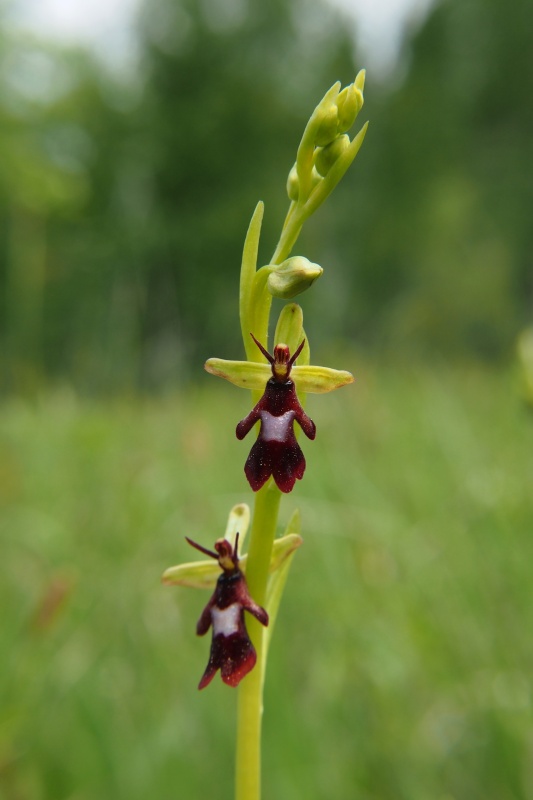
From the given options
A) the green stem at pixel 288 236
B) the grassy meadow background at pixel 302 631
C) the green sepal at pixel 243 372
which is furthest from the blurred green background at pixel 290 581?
the green stem at pixel 288 236

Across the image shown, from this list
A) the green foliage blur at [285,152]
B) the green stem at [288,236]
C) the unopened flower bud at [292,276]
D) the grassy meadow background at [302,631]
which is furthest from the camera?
the green foliage blur at [285,152]

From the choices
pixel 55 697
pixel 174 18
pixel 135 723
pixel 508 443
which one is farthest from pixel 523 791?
pixel 174 18

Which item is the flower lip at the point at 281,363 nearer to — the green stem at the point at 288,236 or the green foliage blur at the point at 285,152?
the green stem at the point at 288,236

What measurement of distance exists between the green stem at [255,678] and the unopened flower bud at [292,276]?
0.29 metres

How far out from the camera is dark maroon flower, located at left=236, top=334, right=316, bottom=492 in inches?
52.6

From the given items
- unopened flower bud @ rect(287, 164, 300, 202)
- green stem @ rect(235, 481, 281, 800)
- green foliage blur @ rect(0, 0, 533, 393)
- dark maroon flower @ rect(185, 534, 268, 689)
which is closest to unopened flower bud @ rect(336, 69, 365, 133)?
unopened flower bud @ rect(287, 164, 300, 202)

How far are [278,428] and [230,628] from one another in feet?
1.04

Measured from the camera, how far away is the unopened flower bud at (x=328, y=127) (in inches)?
53.8

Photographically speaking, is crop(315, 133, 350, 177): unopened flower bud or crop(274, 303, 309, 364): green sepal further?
crop(274, 303, 309, 364): green sepal

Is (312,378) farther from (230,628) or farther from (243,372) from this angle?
(230,628)

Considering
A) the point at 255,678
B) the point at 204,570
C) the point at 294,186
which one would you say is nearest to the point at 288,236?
the point at 294,186

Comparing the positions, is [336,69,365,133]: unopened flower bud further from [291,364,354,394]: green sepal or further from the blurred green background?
the blurred green background

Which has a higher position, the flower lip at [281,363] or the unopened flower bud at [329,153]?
the unopened flower bud at [329,153]

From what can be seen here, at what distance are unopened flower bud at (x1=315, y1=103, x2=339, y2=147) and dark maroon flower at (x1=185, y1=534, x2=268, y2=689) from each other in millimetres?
645
